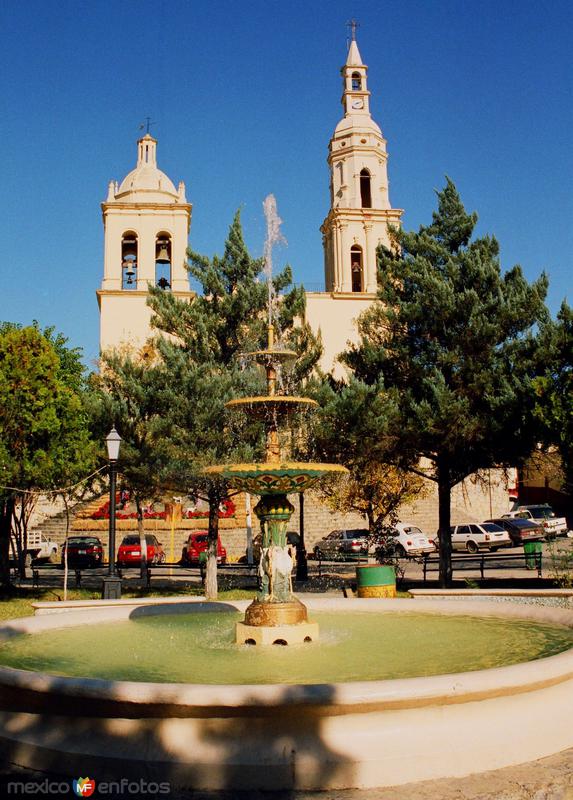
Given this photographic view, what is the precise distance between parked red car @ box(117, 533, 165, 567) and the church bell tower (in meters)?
24.0

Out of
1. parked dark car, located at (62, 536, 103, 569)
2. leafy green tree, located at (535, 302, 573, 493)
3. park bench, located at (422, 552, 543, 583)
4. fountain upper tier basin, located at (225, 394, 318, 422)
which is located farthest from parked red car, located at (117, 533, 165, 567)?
fountain upper tier basin, located at (225, 394, 318, 422)

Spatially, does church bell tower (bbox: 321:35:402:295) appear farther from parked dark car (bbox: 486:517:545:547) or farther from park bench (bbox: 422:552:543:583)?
park bench (bbox: 422:552:543:583)

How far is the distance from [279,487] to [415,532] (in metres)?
24.0

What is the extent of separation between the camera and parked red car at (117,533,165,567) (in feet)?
98.7

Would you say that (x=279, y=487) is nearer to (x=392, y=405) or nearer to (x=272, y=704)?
(x=272, y=704)

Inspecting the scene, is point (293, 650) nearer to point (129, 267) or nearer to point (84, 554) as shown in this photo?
point (84, 554)

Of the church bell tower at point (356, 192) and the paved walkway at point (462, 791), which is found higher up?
the church bell tower at point (356, 192)

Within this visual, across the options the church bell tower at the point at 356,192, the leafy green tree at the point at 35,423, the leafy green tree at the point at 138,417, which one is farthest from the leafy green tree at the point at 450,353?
the church bell tower at the point at 356,192

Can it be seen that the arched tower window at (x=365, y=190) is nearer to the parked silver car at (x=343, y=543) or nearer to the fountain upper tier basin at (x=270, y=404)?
the parked silver car at (x=343, y=543)

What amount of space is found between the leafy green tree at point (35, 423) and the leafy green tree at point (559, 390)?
10046 millimetres

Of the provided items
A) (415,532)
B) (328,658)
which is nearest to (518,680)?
(328,658)

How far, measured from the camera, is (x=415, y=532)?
1243 inches

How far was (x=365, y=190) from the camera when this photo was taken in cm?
5172

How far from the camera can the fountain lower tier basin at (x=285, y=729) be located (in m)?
4.44
